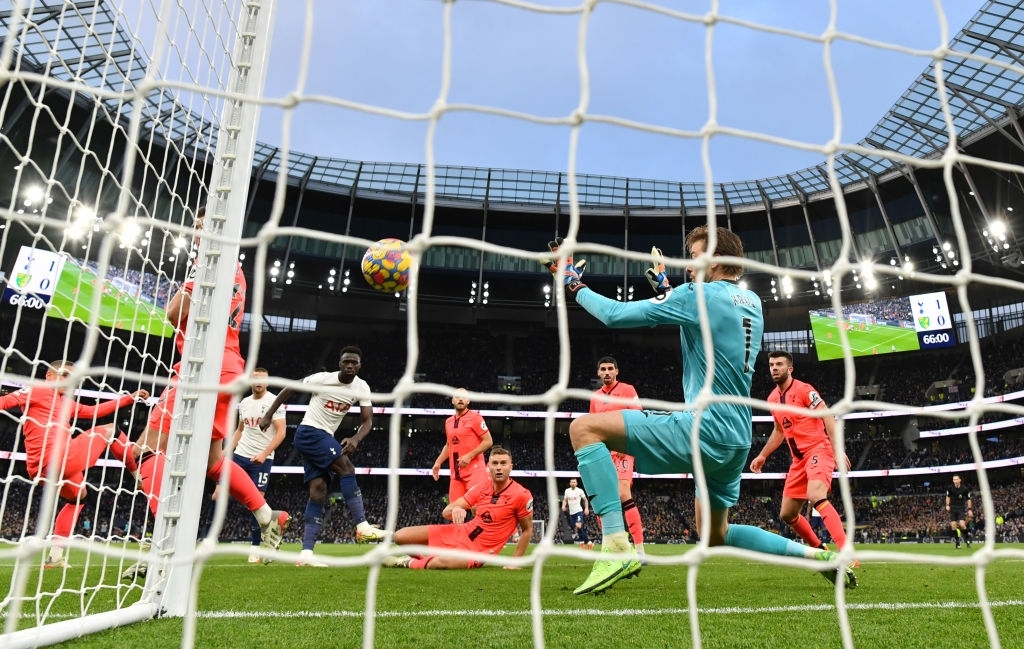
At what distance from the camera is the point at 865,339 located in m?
29.8

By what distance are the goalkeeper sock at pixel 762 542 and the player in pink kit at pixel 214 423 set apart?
3.01 meters

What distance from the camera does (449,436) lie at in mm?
9000

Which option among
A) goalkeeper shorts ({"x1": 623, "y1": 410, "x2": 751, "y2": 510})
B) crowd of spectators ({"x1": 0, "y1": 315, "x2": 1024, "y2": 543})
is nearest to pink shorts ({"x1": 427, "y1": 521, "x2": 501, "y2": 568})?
goalkeeper shorts ({"x1": 623, "y1": 410, "x2": 751, "y2": 510})

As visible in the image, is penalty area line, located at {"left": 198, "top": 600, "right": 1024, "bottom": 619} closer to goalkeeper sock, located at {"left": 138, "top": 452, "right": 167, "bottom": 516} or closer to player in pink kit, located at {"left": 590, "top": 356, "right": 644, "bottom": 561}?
goalkeeper sock, located at {"left": 138, "top": 452, "right": 167, "bottom": 516}

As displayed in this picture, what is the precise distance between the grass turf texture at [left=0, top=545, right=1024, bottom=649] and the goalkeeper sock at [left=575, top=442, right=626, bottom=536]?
1.53 feet

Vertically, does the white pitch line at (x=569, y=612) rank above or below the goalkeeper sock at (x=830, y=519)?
below

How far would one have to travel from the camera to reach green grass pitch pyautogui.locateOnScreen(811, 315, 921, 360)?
95.7 ft

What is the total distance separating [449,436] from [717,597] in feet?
17.1

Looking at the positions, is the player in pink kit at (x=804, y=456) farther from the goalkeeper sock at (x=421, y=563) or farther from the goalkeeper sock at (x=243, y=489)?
the goalkeeper sock at (x=243, y=489)

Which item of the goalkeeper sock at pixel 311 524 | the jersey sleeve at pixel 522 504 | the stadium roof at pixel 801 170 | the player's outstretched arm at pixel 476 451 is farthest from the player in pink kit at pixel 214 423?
the stadium roof at pixel 801 170

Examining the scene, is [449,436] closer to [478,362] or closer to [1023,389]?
[478,362]

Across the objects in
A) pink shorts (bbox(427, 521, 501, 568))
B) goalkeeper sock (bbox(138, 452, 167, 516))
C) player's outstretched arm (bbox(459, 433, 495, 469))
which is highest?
player's outstretched arm (bbox(459, 433, 495, 469))

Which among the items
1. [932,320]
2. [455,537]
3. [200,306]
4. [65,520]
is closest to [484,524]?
[455,537]

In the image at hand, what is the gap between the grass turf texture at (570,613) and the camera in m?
2.77
